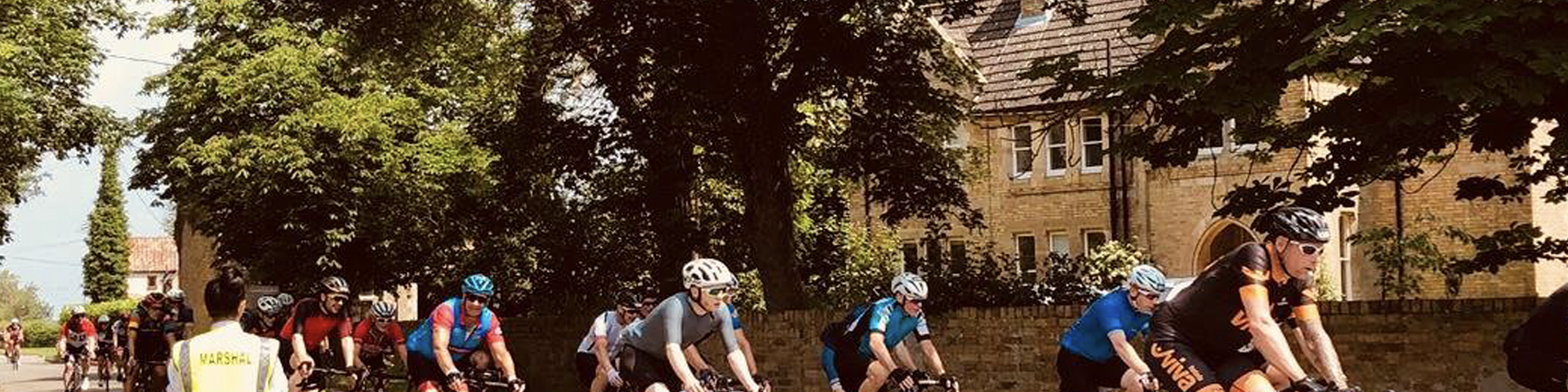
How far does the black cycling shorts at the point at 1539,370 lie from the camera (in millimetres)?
9992

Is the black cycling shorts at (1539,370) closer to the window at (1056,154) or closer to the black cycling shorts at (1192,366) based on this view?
the black cycling shorts at (1192,366)

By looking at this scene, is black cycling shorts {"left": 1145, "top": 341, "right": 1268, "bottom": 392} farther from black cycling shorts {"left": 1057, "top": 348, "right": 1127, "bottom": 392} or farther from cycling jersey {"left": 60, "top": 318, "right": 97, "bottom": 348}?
cycling jersey {"left": 60, "top": 318, "right": 97, "bottom": 348}

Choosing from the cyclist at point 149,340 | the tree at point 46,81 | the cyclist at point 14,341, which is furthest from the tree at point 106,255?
the cyclist at point 149,340

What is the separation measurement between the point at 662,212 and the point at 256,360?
22752 mm

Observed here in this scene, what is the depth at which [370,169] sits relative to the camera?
135ft

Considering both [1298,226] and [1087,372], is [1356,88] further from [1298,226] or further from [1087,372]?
[1298,226]

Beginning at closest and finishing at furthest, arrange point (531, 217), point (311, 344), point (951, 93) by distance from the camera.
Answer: point (311, 344) < point (951, 93) < point (531, 217)

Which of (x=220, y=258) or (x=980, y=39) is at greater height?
(x=980, y=39)

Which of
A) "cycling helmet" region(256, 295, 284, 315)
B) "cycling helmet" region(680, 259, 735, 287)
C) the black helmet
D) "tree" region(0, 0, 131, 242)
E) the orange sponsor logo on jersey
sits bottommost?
the orange sponsor logo on jersey

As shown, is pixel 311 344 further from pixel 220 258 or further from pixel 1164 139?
pixel 220 258

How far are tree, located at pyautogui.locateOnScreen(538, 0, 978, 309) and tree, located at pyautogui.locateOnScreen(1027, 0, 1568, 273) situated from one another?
7349mm

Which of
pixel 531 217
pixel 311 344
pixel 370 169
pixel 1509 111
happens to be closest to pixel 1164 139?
pixel 1509 111

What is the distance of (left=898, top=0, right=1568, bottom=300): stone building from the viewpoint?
4006cm

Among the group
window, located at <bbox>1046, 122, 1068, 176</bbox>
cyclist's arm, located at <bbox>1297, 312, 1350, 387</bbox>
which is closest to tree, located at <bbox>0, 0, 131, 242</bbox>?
window, located at <bbox>1046, 122, 1068, 176</bbox>
